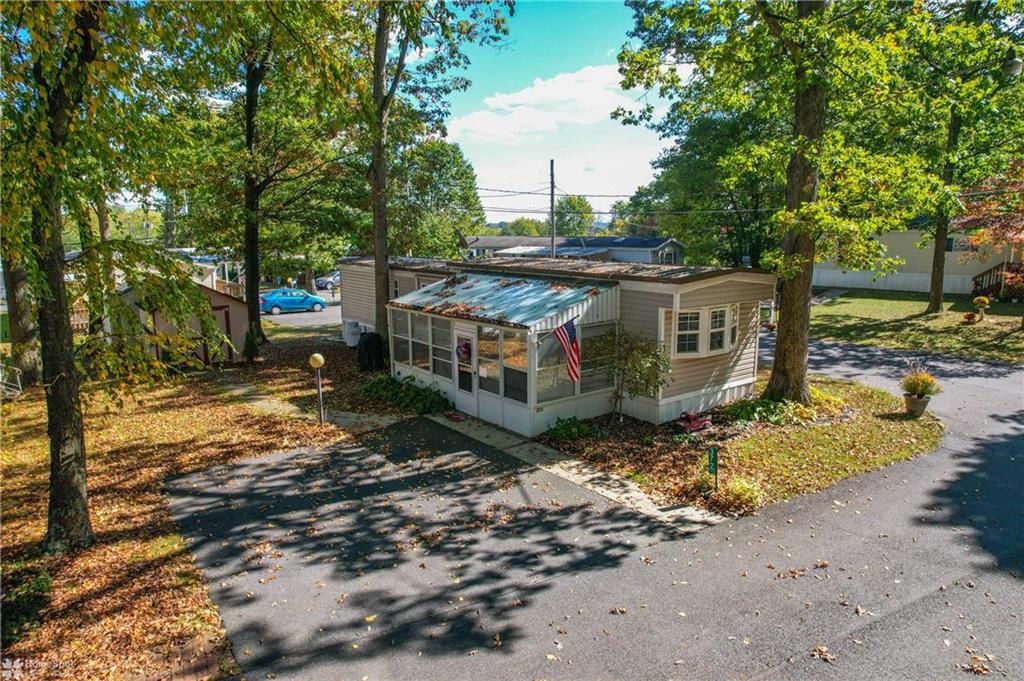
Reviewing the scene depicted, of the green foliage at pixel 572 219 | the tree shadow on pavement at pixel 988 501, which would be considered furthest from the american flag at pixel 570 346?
the green foliage at pixel 572 219

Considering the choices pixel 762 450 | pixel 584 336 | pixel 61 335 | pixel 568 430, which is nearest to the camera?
pixel 61 335

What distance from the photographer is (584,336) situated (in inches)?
531

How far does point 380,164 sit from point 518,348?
8.36 metres

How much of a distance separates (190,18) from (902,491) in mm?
12179

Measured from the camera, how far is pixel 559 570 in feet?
25.3

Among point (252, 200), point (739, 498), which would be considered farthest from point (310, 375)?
point (739, 498)

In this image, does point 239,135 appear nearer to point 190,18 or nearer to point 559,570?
point 190,18

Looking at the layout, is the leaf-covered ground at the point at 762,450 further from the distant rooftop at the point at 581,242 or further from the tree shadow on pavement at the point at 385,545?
the distant rooftop at the point at 581,242

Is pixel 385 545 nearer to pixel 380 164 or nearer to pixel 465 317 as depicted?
pixel 465 317

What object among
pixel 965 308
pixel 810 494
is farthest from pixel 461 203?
pixel 810 494

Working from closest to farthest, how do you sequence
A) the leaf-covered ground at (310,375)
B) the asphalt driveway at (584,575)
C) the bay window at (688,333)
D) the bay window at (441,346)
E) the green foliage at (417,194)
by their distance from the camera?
the asphalt driveway at (584,575) < the bay window at (688,333) < the bay window at (441,346) < the leaf-covered ground at (310,375) < the green foliage at (417,194)

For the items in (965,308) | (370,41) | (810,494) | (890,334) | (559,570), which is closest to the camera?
(559,570)

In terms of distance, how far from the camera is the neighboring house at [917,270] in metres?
34.4

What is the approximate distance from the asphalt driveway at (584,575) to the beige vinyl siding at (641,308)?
4.43 metres
